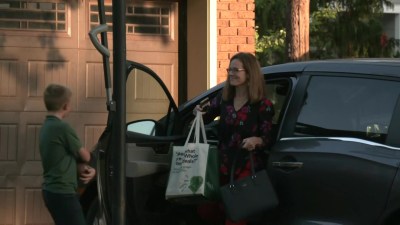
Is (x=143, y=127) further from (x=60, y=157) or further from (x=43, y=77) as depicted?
(x=43, y=77)

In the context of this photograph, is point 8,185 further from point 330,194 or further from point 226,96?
point 330,194

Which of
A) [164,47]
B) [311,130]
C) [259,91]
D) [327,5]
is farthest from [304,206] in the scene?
[327,5]

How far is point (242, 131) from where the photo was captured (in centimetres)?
466

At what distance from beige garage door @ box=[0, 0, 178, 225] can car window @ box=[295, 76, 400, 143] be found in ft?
11.8

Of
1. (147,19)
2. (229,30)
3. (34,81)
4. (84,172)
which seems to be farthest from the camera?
(147,19)

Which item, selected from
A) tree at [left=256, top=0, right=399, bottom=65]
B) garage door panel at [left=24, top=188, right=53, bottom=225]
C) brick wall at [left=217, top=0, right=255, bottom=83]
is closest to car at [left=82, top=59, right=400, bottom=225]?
garage door panel at [left=24, top=188, right=53, bottom=225]

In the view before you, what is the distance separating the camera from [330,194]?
416 centimetres

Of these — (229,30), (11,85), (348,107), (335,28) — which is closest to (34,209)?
(11,85)

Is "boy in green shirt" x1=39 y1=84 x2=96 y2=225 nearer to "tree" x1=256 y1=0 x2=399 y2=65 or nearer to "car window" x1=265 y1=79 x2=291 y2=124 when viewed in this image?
"car window" x1=265 y1=79 x2=291 y2=124

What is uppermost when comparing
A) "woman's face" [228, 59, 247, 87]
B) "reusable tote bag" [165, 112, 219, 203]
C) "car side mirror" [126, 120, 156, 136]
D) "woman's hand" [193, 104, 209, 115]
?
"woman's face" [228, 59, 247, 87]

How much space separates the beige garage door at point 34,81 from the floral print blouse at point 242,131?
3.19 m

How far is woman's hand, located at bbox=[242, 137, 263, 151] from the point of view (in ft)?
14.7

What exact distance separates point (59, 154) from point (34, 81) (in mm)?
3396

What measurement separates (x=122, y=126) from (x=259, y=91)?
1.03 meters
